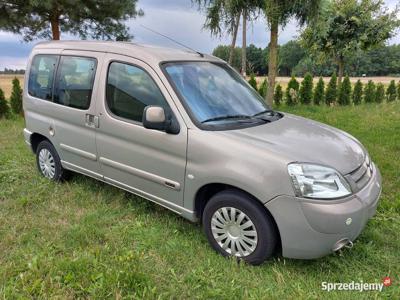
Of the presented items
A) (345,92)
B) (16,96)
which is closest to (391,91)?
(345,92)

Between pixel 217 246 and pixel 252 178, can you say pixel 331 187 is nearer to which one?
pixel 252 178

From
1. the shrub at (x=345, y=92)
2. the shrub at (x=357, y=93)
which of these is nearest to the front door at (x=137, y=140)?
the shrub at (x=345, y=92)

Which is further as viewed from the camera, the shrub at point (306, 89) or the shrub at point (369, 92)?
the shrub at point (369, 92)

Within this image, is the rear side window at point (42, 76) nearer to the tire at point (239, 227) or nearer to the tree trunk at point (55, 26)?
the tire at point (239, 227)

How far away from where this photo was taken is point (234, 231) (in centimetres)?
290

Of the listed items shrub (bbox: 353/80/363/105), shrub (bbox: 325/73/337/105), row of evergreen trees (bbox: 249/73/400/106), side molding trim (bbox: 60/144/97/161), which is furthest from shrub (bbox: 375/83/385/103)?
side molding trim (bbox: 60/144/97/161)

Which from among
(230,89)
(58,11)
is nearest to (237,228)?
(230,89)

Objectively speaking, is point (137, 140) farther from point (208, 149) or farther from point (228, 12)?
point (228, 12)

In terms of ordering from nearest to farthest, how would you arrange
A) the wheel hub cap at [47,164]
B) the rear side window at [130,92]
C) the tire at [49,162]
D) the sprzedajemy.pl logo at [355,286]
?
the sprzedajemy.pl logo at [355,286] → the rear side window at [130,92] → the tire at [49,162] → the wheel hub cap at [47,164]

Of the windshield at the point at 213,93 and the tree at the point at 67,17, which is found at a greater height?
the tree at the point at 67,17

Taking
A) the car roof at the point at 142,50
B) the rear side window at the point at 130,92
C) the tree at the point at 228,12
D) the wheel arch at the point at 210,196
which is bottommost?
the wheel arch at the point at 210,196

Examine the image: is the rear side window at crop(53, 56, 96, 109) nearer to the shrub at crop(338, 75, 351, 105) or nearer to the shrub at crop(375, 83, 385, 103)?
the shrub at crop(338, 75, 351, 105)

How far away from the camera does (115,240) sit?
326 centimetres

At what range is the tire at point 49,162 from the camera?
4.53 m
